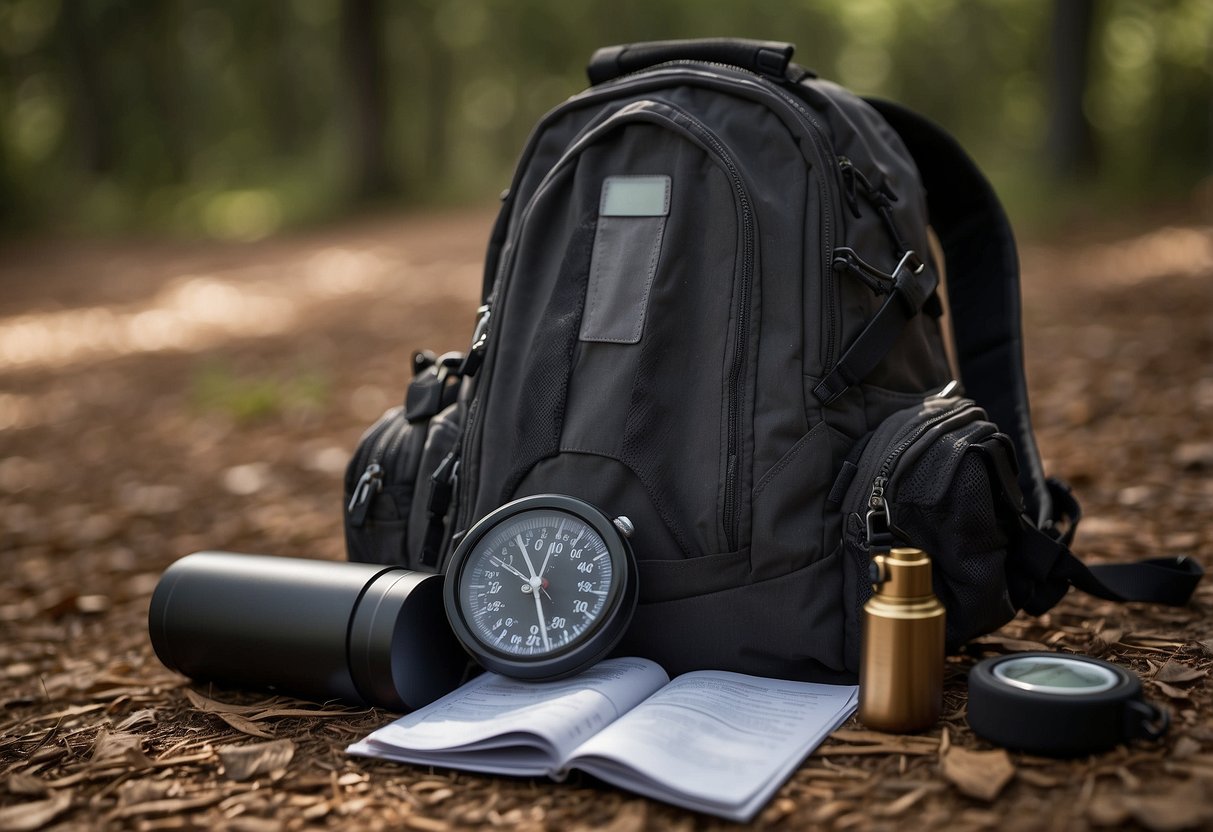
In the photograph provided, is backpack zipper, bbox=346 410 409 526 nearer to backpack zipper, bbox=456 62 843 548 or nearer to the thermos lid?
backpack zipper, bbox=456 62 843 548

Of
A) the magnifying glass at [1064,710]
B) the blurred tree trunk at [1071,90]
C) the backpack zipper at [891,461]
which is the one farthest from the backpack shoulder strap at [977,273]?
the blurred tree trunk at [1071,90]

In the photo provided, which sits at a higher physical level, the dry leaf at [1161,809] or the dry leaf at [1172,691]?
the dry leaf at [1161,809]

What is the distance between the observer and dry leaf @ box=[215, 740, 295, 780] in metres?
1.75

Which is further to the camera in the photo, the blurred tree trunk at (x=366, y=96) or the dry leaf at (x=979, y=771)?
the blurred tree trunk at (x=366, y=96)

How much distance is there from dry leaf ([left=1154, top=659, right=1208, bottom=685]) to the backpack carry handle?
1278 mm

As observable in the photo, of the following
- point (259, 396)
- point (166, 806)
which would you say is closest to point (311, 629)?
point (166, 806)

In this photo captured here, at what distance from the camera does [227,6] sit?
18406 mm

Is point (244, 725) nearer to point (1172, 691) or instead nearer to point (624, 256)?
point (624, 256)

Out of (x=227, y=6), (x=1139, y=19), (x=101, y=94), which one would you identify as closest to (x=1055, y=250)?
(x=1139, y=19)

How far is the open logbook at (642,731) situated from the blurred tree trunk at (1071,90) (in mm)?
9639

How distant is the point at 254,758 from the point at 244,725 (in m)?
0.19

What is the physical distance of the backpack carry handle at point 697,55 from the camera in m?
2.17

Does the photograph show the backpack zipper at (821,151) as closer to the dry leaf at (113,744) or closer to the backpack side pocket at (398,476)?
the backpack side pocket at (398,476)

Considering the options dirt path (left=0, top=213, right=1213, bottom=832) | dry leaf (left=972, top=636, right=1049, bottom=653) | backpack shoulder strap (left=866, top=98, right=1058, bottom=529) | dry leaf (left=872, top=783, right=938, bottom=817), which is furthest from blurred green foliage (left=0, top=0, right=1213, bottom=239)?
dry leaf (left=872, top=783, right=938, bottom=817)
